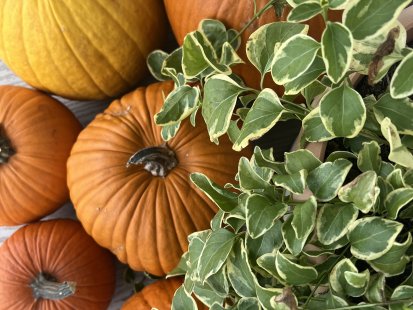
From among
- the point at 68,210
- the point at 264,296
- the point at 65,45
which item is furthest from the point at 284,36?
the point at 68,210

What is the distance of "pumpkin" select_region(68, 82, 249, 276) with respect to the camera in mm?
712

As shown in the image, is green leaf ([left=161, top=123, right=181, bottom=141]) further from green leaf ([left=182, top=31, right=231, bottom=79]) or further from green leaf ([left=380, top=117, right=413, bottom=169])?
green leaf ([left=380, top=117, right=413, bottom=169])

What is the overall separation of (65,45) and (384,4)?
496mm

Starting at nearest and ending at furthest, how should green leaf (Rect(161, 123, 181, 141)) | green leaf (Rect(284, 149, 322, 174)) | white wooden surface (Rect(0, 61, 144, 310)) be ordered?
green leaf (Rect(284, 149, 322, 174))
green leaf (Rect(161, 123, 181, 141))
white wooden surface (Rect(0, 61, 144, 310))

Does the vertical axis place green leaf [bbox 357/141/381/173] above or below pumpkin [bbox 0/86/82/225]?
above

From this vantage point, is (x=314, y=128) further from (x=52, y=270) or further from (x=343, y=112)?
(x=52, y=270)

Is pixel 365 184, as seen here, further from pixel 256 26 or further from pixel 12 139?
pixel 12 139

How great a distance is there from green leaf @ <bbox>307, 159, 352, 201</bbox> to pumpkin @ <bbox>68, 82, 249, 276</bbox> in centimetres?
26

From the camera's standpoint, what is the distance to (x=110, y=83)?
822 mm

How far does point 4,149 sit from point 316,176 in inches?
19.8

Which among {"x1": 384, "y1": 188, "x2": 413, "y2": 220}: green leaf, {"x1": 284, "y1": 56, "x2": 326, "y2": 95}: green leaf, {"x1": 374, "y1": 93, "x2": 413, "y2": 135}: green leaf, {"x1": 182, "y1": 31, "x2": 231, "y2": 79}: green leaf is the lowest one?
{"x1": 384, "y1": 188, "x2": 413, "y2": 220}: green leaf

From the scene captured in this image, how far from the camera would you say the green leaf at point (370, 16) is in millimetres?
372

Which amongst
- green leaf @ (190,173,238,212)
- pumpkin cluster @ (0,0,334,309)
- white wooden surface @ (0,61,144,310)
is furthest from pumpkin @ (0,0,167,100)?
green leaf @ (190,173,238,212)

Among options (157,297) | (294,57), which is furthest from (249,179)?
(157,297)
